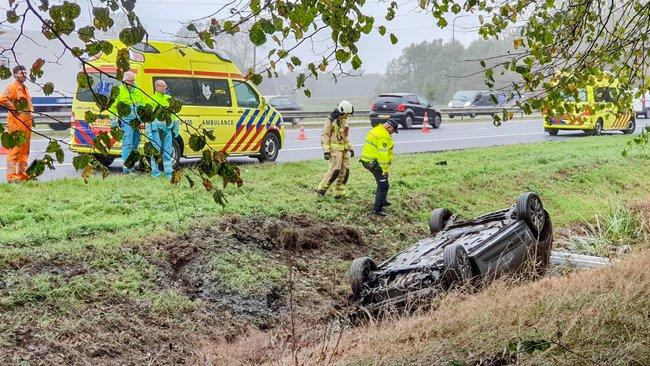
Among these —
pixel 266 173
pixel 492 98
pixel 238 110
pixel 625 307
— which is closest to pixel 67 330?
pixel 492 98

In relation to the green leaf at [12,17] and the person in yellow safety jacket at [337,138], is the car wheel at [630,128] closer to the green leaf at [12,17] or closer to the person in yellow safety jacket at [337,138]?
the person in yellow safety jacket at [337,138]

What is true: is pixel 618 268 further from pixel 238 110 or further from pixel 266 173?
pixel 238 110

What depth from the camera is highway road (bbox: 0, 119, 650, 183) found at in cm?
1734

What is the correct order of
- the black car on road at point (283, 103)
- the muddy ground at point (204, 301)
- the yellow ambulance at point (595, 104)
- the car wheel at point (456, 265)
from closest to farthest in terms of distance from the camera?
the muddy ground at point (204, 301), the car wheel at point (456, 265), the yellow ambulance at point (595, 104), the black car on road at point (283, 103)

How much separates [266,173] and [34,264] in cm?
612

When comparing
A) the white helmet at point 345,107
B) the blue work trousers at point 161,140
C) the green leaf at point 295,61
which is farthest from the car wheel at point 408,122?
the green leaf at point 295,61

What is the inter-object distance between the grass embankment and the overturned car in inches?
40.0

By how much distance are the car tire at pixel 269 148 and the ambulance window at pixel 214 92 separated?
126 centimetres

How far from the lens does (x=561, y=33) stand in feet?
22.6

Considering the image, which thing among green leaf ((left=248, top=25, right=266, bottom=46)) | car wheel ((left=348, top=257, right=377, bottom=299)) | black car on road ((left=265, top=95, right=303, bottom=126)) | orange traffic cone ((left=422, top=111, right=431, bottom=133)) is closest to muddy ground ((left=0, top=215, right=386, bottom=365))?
car wheel ((left=348, top=257, right=377, bottom=299))

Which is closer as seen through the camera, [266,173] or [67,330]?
[67,330]

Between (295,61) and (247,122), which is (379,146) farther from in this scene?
(295,61)

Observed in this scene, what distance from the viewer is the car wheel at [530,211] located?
329 inches

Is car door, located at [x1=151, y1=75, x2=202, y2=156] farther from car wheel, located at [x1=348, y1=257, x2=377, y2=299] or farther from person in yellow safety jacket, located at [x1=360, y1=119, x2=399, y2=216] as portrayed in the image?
car wheel, located at [x1=348, y1=257, x2=377, y2=299]
